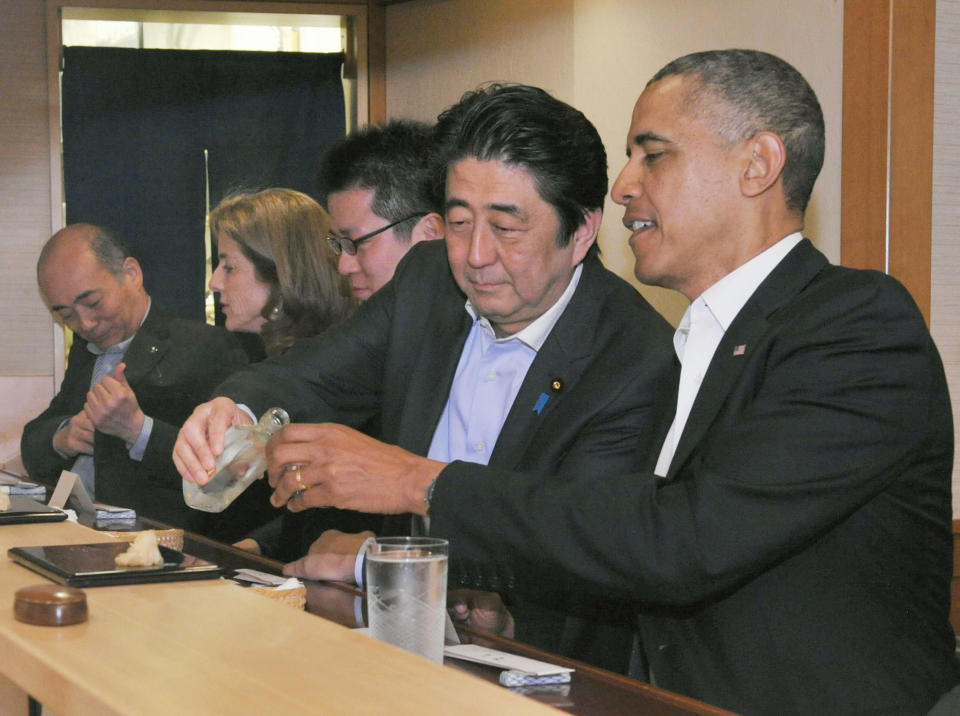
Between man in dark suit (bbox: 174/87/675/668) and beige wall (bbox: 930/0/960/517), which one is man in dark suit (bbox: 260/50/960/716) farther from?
beige wall (bbox: 930/0/960/517)

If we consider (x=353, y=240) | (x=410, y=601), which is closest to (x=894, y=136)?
(x=353, y=240)

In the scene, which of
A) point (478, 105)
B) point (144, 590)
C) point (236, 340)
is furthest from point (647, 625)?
point (236, 340)

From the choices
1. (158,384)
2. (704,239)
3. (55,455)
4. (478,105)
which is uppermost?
(478,105)

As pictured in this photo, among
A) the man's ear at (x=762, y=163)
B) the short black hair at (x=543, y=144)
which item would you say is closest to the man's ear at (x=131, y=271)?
the short black hair at (x=543, y=144)

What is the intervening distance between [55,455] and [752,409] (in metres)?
3.02

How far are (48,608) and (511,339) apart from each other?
3.92ft

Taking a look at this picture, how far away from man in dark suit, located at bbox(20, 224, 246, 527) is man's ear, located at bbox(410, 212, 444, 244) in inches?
39.0

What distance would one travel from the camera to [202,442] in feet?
5.92

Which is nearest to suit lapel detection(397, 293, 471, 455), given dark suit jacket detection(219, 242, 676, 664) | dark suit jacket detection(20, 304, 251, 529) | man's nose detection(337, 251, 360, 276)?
dark suit jacket detection(219, 242, 676, 664)

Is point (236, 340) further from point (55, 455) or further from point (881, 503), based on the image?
point (881, 503)

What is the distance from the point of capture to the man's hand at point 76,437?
3.81 meters

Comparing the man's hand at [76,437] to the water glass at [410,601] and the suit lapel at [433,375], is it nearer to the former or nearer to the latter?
the suit lapel at [433,375]

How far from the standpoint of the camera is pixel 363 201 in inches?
117

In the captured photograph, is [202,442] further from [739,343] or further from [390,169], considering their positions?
[390,169]
